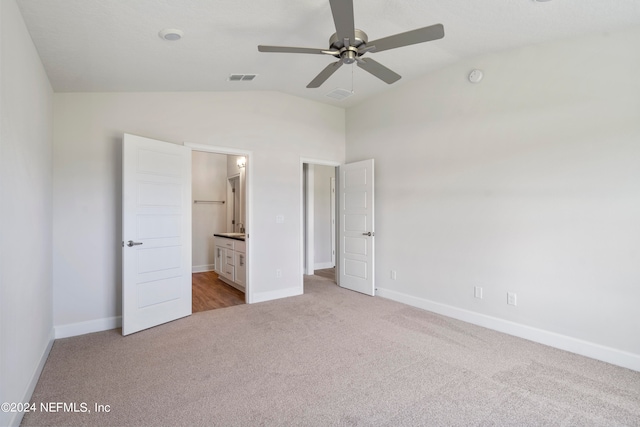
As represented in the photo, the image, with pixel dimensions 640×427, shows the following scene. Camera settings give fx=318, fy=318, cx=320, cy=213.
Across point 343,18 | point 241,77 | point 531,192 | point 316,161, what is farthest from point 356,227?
point 343,18

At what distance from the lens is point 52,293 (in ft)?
10.6

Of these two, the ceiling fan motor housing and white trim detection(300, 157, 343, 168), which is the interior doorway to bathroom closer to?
white trim detection(300, 157, 343, 168)

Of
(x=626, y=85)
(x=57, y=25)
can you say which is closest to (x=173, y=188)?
(x=57, y=25)

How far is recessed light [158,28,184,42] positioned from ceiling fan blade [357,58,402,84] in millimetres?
1476

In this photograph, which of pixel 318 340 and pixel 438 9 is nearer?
pixel 438 9

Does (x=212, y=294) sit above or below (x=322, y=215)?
below

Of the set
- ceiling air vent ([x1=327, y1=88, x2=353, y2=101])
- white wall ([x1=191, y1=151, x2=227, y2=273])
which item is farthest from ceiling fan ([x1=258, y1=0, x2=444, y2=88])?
white wall ([x1=191, y1=151, x2=227, y2=273])

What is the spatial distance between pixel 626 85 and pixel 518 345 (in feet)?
8.09

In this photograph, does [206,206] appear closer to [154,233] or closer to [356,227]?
[154,233]

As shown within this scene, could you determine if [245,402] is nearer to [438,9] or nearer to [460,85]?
[438,9]

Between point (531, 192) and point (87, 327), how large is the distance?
4813 millimetres

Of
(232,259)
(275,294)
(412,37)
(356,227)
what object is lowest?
(275,294)

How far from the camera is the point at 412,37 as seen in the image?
214 centimetres

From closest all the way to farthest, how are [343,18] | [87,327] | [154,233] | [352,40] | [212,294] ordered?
[343,18], [352,40], [87,327], [154,233], [212,294]
